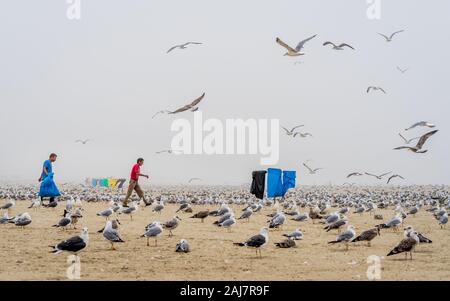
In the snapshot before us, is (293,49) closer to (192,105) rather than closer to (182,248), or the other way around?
(192,105)

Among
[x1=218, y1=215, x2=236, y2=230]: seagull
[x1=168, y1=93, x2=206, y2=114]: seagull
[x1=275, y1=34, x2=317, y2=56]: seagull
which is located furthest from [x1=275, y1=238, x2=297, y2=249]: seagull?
[x1=275, y1=34, x2=317, y2=56]: seagull

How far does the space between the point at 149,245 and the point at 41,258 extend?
3065 millimetres

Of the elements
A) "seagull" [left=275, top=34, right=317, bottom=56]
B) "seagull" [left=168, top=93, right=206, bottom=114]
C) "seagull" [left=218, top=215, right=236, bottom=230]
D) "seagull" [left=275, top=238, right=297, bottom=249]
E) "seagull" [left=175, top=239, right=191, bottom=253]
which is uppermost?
"seagull" [left=275, top=34, right=317, bottom=56]

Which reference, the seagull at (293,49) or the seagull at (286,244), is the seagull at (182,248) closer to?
the seagull at (286,244)

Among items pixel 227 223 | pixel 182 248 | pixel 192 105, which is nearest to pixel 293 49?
pixel 192 105

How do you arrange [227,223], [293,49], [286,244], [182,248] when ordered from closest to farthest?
[182,248]
[286,244]
[227,223]
[293,49]

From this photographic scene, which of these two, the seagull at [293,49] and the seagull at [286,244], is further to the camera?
the seagull at [293,49]

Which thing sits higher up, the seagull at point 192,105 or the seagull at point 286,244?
the seagull at point 192,105

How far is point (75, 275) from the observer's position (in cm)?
1020

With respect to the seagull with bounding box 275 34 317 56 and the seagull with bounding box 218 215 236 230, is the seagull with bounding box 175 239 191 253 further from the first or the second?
the seagull with bounding box 275 34 317 56

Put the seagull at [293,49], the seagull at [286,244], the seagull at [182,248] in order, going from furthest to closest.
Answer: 1. the seagull at [293,49]
2. the seagull at [286,244]
3. the seagull at [182,248]

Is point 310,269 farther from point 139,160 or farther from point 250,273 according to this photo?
point 139,160

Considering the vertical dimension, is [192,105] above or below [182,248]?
above

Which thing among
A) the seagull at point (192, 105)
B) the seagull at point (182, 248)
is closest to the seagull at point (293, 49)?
the seagull at point (192, 105)
